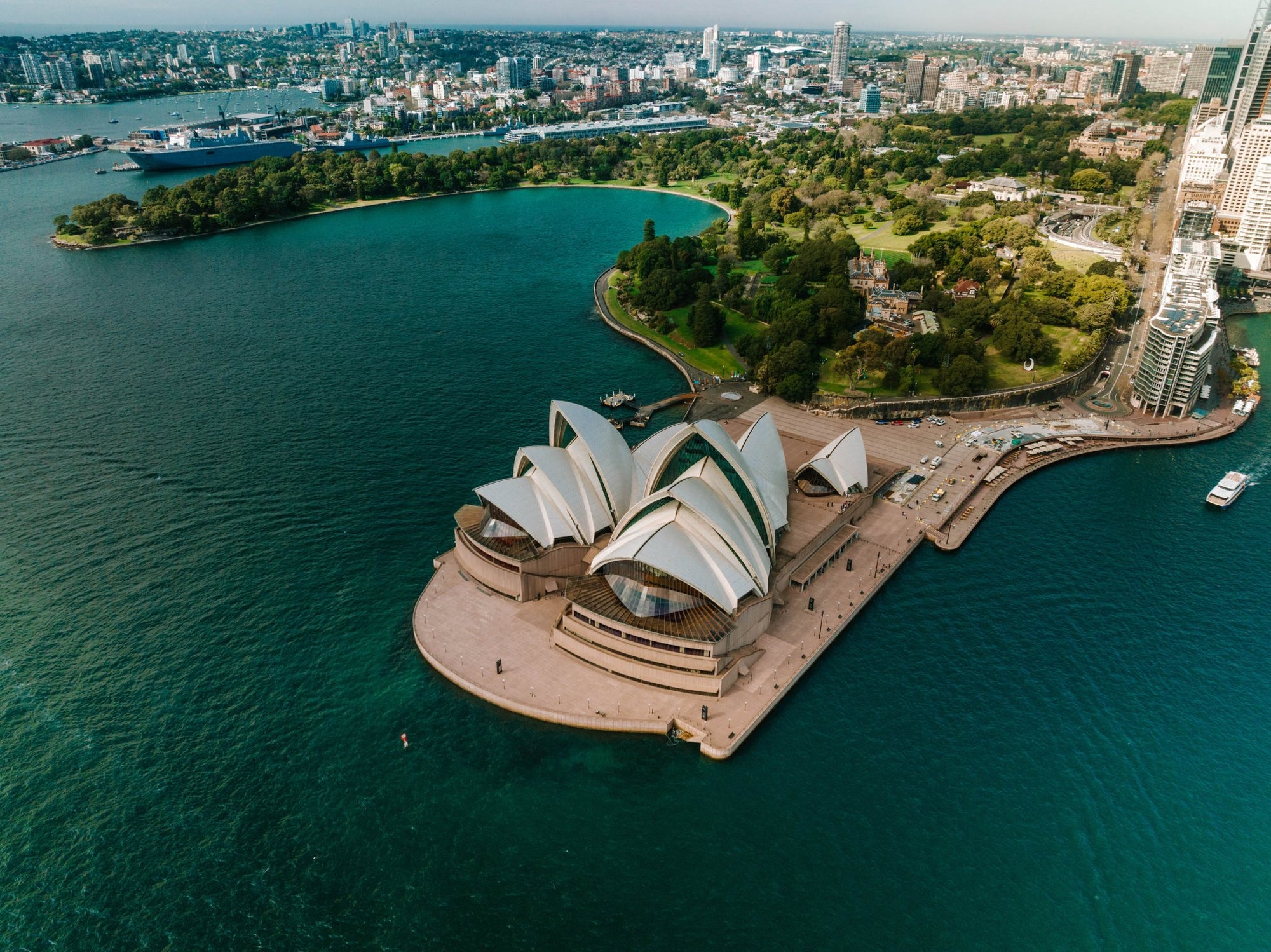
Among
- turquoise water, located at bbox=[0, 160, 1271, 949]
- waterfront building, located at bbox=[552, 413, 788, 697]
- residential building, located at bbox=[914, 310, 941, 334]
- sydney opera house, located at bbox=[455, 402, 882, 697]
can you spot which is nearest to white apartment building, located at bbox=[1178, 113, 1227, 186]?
residential building, located at bbox=[914, 310, 941, 334]

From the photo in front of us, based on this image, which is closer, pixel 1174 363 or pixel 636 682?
pixel 636 682

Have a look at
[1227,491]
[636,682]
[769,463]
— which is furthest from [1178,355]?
[636,682]

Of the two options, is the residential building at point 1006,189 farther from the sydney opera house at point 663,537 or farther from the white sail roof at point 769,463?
the sydney opera house at point 663,537

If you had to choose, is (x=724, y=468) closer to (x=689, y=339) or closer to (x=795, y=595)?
(x=795, y=595)

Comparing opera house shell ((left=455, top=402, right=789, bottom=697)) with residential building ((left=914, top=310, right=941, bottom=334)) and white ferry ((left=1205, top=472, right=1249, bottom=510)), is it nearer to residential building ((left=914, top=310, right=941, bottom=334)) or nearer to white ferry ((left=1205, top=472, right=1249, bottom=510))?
white ferry ((left=1205, top=472, right=1249, bottom=510))

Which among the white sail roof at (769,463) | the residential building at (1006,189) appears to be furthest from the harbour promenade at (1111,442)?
the residential building at (1006,189)

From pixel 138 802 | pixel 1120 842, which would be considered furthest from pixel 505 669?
pixel 1120 842
